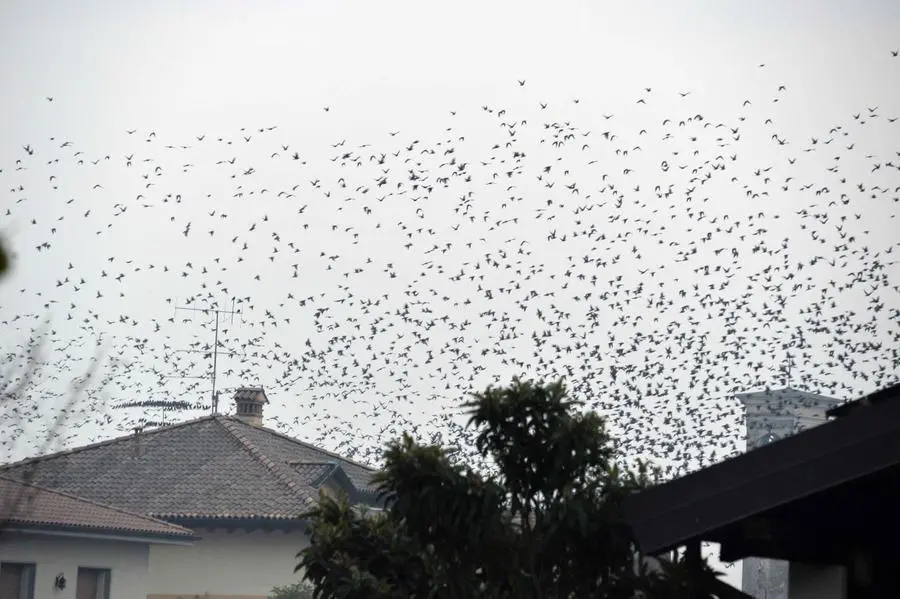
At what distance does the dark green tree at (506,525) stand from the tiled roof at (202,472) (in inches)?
950

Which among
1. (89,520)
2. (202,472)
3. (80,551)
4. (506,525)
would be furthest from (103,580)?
(506,525)

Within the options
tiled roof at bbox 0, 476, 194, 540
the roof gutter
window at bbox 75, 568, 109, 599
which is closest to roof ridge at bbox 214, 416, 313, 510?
the roof gutter

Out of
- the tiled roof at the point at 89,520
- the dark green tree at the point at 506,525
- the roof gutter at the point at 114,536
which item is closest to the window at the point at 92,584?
the roof gutter at the point at 114,536

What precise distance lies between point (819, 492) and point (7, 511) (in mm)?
4361

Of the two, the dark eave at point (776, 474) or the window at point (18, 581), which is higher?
the dark eave at point (776, 474)

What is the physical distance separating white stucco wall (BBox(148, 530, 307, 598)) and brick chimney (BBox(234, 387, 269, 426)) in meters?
10.4

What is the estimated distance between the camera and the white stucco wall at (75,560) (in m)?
28.2

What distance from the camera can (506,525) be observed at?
30.6 ft

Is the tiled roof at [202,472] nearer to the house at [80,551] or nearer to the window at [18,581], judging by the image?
the house at [80,551]

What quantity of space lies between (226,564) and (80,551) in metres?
6.06

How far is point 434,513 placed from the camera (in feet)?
30.4

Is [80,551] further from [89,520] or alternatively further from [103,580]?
[103,580]

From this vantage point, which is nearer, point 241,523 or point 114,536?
point 114,536

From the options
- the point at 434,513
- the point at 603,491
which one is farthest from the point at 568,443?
the point at 434,513
